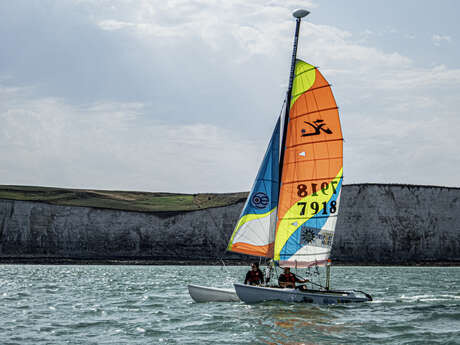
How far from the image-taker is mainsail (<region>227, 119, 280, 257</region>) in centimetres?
2630

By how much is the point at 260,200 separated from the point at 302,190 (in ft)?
5.82

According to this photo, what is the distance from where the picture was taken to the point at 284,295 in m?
25.0

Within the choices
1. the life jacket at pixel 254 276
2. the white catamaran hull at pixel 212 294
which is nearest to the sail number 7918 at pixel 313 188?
the life jacket at pixel 254 276

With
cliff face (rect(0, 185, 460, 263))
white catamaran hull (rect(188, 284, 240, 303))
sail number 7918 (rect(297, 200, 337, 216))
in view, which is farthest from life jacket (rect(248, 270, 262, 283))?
cliff face (rect(0, 185, 460, 263))

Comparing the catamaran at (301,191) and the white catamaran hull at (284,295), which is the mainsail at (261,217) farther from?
the white catamaran hull at (284,295)

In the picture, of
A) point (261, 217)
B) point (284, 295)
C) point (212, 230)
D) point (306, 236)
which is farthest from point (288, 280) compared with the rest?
point (212, 230)

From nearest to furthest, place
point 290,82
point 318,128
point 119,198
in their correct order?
point 318,128
point 290,82
point 119,198

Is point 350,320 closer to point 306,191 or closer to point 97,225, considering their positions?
point 306,191

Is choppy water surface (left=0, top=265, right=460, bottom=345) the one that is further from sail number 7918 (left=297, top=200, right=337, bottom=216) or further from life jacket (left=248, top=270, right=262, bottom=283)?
sail number 7918 (left=297, top=200, right=337, bottom=216)

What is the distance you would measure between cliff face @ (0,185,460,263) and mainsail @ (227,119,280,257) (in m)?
61.2

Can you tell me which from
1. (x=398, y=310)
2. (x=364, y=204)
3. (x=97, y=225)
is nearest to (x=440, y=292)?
(x=398, y=310)

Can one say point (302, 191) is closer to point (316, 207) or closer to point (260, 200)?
point (316, 207)

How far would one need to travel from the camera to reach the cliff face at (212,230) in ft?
282

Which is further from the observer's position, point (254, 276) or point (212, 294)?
point (212, 294)
